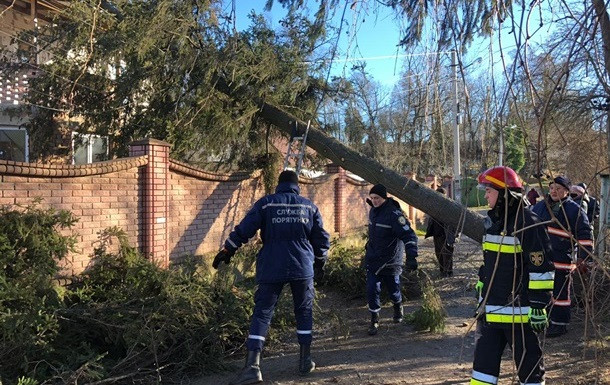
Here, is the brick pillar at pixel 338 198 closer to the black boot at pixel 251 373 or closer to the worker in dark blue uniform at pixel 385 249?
the worker in dark blue uniform at pixel 385 249

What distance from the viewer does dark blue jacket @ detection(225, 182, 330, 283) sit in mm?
4566

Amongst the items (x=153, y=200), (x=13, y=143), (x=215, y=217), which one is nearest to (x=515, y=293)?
(x=153, y=200)

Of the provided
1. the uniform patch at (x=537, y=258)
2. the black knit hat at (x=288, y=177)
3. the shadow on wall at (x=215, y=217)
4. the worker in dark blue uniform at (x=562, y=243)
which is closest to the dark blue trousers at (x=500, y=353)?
the uniform patch at (x=537, y=258)

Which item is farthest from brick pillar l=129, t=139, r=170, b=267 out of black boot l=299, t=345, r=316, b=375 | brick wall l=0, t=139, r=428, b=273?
black boot l=299, t=345, r=316, b=375

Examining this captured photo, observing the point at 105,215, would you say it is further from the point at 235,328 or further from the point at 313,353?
the point at 313,353

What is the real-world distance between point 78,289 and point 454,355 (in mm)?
3858

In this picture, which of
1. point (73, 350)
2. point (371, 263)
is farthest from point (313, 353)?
point (73, 350)

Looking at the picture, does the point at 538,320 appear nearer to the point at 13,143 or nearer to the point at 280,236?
the point at 280,236

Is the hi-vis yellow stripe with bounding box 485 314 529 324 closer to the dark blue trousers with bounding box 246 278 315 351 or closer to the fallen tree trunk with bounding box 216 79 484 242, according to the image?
the dark blue trousers with bounding box 246 278 315 351

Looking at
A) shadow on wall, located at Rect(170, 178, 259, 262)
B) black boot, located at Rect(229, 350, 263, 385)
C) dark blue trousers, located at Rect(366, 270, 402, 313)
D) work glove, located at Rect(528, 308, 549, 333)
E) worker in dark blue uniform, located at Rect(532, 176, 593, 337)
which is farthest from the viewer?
shadow on wall, located at Rect(170, 178, 259, 262)

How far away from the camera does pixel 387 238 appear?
6.12 m

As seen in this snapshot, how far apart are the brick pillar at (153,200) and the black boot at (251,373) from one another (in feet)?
8.80

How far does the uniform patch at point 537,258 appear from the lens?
3408 mm

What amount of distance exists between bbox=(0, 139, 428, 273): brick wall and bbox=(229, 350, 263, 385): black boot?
2.27 meters
